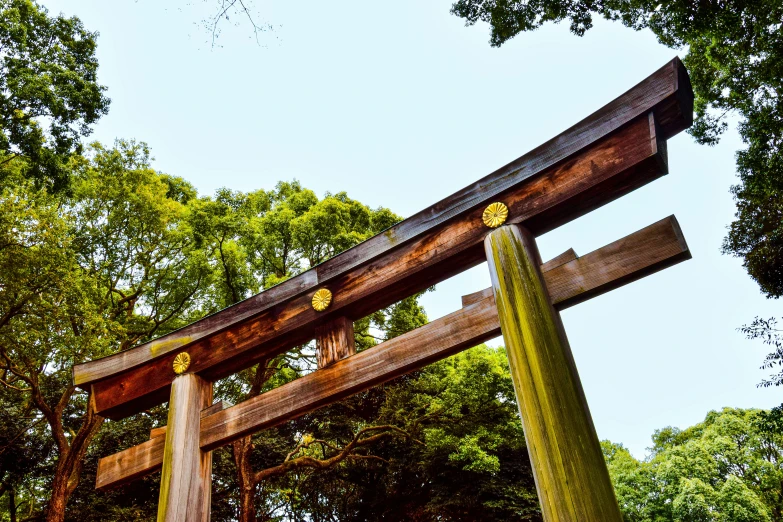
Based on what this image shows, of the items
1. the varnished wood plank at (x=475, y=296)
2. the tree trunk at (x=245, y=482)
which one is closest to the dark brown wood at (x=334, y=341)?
the varnished wood plank at (x=475, y=296)

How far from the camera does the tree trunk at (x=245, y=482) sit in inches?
425

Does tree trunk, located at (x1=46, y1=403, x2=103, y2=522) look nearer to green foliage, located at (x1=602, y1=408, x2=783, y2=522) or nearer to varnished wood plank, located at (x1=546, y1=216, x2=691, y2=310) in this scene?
varnished wood plank, located at (x1=546, y1=216, x2=691, y2=310)

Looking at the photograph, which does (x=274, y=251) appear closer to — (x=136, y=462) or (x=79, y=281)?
(x=79, y=281)

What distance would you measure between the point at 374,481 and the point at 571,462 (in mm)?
14206

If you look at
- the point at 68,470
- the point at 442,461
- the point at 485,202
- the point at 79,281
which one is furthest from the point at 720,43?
the point at 68,470

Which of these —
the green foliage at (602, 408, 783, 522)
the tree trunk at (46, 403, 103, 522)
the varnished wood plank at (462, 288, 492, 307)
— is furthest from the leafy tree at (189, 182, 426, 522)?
the green foliage at (602, 408, 783, 522)

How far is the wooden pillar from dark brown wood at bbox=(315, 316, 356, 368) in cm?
120

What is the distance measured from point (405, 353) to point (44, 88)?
942cm

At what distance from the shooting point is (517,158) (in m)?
3.07

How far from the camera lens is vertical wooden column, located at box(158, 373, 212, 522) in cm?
337

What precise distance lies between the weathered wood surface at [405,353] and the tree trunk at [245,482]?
7857 mm

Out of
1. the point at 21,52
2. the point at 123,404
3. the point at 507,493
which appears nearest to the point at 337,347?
the point at 123,404

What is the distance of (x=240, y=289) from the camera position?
452 inches

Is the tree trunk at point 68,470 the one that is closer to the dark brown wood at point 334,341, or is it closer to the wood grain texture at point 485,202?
the wood grain texture at point 485,202
